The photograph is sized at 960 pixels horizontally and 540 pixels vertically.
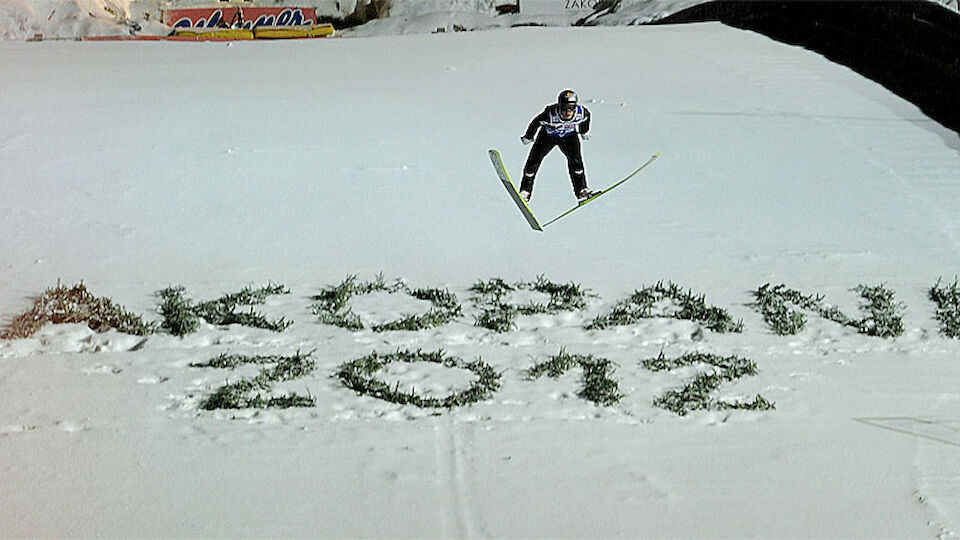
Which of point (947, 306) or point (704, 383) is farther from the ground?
point (947, 306)

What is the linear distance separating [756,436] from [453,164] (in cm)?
256

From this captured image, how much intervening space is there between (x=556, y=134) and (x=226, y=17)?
975 cm

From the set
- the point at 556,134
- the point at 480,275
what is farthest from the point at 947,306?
the point at 556,134

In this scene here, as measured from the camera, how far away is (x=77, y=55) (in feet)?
37.5

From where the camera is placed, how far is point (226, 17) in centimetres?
1285

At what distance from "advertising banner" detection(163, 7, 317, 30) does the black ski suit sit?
9.21 metres

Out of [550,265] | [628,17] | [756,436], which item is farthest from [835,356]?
[628,17]

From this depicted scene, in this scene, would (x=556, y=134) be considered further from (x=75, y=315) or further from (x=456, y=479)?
(x=75, y=315)

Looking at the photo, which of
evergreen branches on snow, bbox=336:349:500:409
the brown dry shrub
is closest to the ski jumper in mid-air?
evergreen branches on snow, bbox=336:349:500:409

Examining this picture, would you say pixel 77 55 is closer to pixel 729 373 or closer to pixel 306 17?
pixel 306 17

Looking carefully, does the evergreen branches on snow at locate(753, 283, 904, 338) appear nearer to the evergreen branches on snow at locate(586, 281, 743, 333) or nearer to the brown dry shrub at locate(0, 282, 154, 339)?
Result: the evergreen branches on snow at locate(586, 281, 743, 333)

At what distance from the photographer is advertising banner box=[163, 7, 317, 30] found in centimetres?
1262

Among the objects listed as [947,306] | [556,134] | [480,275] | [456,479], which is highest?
[556,134]

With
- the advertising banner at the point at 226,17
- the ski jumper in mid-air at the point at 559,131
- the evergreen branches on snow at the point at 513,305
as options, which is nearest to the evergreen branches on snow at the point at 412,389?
the evergreen branches on snow at the point at 513,305
